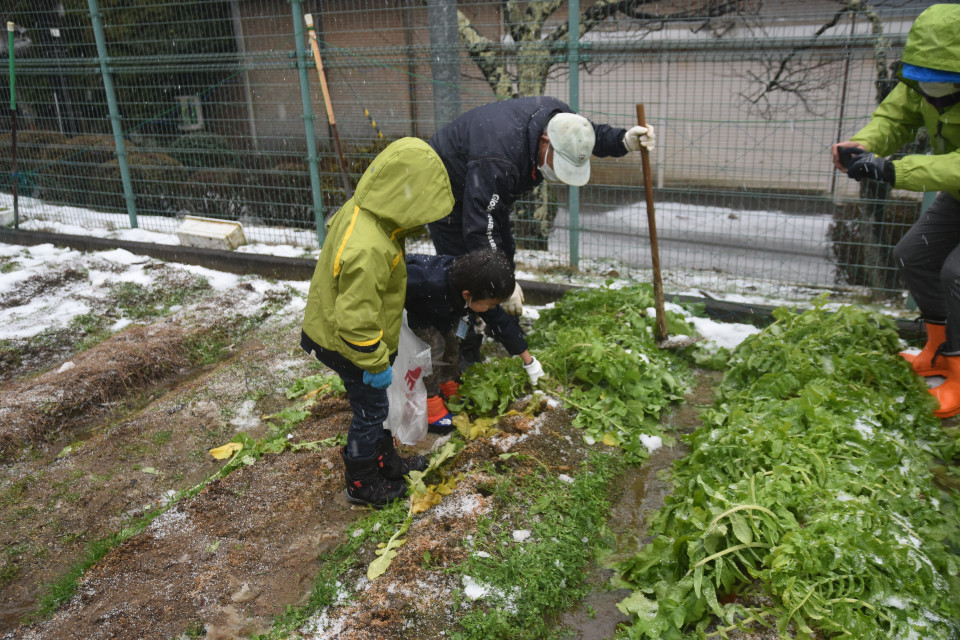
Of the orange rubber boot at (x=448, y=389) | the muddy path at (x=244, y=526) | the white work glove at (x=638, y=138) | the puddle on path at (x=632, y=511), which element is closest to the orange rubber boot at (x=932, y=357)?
the puddle on path at (x=632, y=511)

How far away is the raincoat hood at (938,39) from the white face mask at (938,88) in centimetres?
12

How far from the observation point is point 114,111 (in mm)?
7656

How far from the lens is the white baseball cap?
11.9 feet

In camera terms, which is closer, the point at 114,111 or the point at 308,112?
the point at 308,112

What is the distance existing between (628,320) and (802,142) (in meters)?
2.42

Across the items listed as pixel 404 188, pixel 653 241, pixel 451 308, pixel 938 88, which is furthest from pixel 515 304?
pixel 938 88

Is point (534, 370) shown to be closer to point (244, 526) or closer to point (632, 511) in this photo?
point (632, 511)

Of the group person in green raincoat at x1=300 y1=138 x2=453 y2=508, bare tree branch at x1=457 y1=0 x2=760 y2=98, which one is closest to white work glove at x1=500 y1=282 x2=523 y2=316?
person in green raincoat at x1=300 y1=138 x2=453 y2=508

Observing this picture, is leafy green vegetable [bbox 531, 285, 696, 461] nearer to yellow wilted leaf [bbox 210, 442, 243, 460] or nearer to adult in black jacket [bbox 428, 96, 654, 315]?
adult in black jacket [bbox 428, 96, 654, 315]

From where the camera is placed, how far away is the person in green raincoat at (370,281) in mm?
2750

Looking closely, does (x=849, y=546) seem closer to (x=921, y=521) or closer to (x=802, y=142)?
(x=921, y=521)

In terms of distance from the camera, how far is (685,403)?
13.9 ft

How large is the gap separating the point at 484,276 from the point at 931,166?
238 centimetres

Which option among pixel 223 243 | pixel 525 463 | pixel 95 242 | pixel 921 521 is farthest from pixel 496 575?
pixel 95 242
